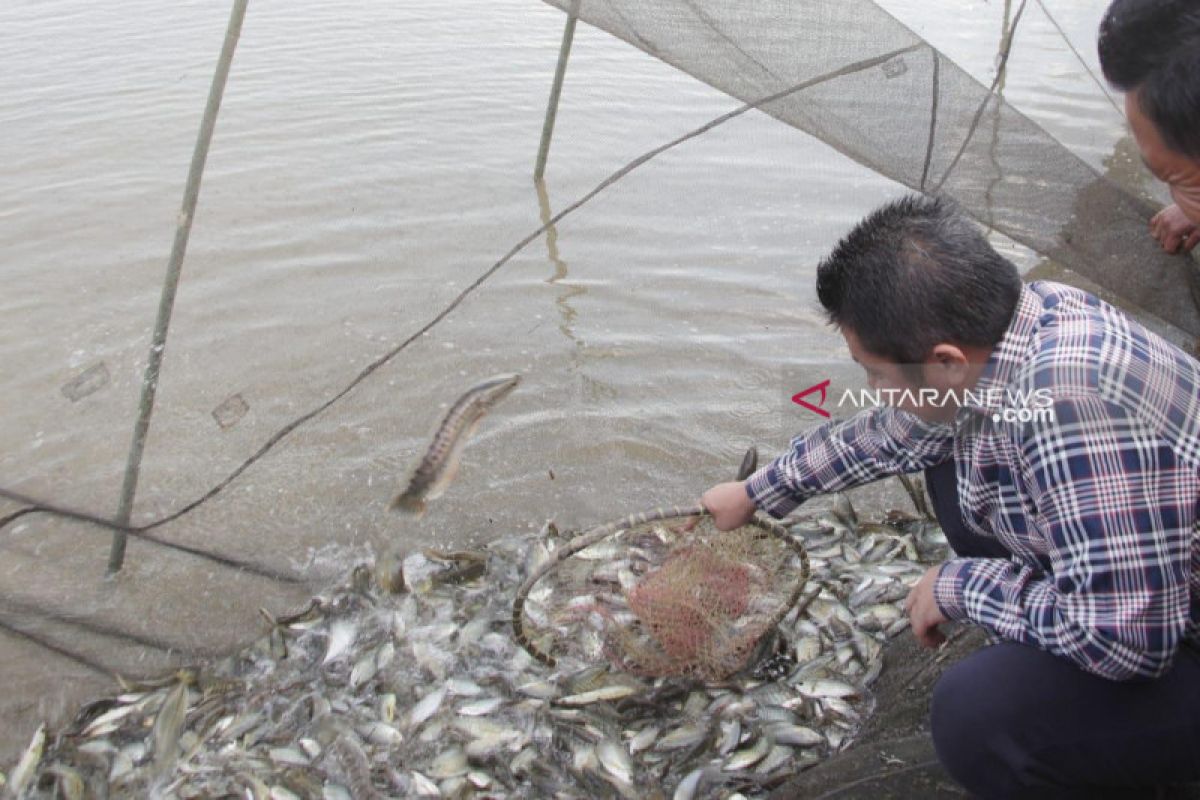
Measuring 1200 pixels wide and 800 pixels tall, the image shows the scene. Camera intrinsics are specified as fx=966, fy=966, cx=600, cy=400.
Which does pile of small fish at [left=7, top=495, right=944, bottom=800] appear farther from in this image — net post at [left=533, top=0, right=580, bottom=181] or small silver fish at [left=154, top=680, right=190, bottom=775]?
net post at [left=533, top=0, right=580, bottom=181]

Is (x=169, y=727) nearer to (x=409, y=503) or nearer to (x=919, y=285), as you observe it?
(x=409, y=503)

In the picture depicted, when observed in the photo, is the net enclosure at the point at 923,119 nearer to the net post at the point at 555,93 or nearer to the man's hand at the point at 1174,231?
the man's hand at the point at 1174,231

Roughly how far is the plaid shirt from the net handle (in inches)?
42.9

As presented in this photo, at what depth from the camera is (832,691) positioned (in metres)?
3.10

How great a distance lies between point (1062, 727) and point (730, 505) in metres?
1.12

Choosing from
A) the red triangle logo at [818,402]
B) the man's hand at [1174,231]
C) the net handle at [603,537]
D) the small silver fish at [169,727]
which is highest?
the man's hand at [1174,231]

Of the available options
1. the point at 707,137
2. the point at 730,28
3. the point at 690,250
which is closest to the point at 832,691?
the point at 730,28

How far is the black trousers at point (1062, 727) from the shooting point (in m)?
1.95

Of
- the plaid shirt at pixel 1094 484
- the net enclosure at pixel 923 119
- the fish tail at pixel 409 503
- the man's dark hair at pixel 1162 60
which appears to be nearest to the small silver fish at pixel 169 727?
the fish tail at pixel 409 503

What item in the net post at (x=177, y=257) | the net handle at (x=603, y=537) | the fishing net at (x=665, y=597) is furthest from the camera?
the net post at (x=177, y=257)

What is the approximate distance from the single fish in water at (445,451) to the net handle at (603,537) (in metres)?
0.74

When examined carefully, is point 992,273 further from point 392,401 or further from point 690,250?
point 690,250

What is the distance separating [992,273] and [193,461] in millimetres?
3991

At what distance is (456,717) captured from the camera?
313 centimetres
